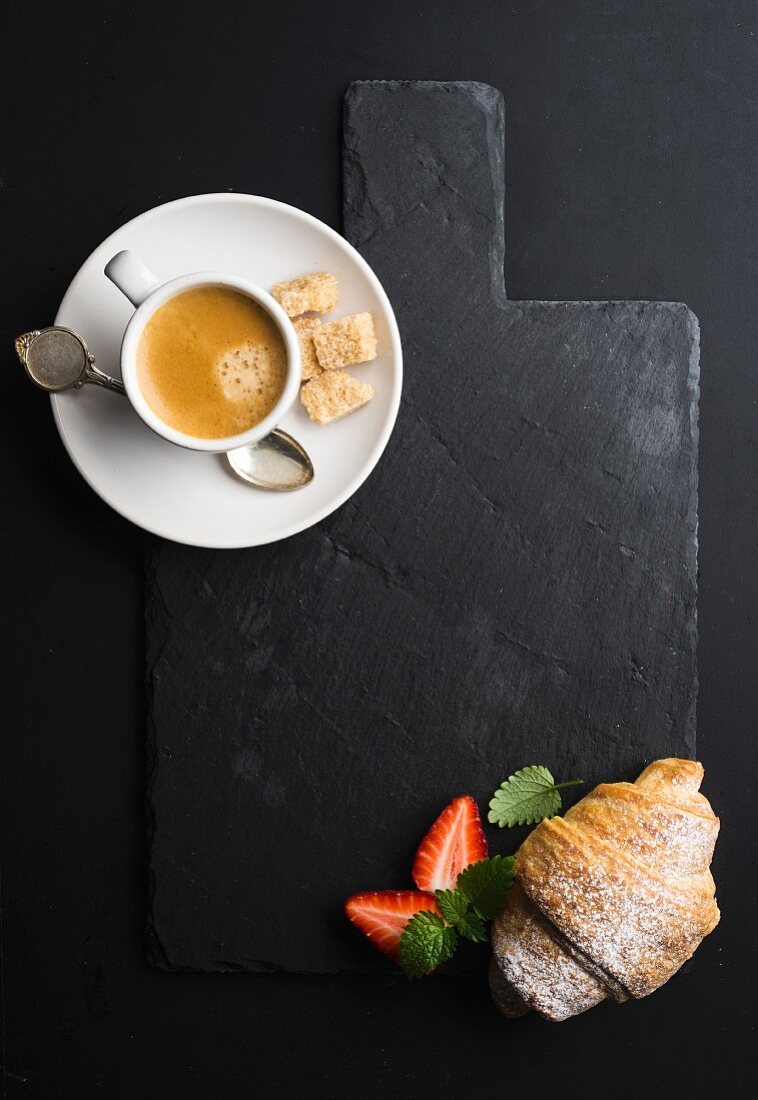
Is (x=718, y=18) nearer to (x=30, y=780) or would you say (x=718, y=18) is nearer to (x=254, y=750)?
(x=254, y=750)

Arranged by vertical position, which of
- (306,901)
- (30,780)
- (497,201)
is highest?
(497,201)

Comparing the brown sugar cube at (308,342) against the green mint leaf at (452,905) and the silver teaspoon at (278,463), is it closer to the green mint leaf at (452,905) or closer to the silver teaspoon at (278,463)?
the silver teaspoon at (278,463)

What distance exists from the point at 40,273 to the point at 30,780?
85 centimetres

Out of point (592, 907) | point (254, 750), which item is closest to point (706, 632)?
point (592, 907)

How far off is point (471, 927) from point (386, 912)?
0.14m

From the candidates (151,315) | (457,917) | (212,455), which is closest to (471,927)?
(457,917)

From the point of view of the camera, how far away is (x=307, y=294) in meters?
1.43

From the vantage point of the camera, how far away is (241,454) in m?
1.47

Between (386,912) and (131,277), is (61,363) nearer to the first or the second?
(131,277)

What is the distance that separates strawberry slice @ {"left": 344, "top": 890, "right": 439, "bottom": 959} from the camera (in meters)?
1.56

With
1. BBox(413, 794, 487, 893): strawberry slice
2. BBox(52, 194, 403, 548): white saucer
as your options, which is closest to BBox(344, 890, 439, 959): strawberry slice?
BBox(413, 794, 487, 893): strawberry slice

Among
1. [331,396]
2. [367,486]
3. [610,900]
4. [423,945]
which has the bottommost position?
[423,945]

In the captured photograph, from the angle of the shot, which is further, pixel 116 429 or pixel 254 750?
pixel 254 750

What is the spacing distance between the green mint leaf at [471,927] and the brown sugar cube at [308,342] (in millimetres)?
874
